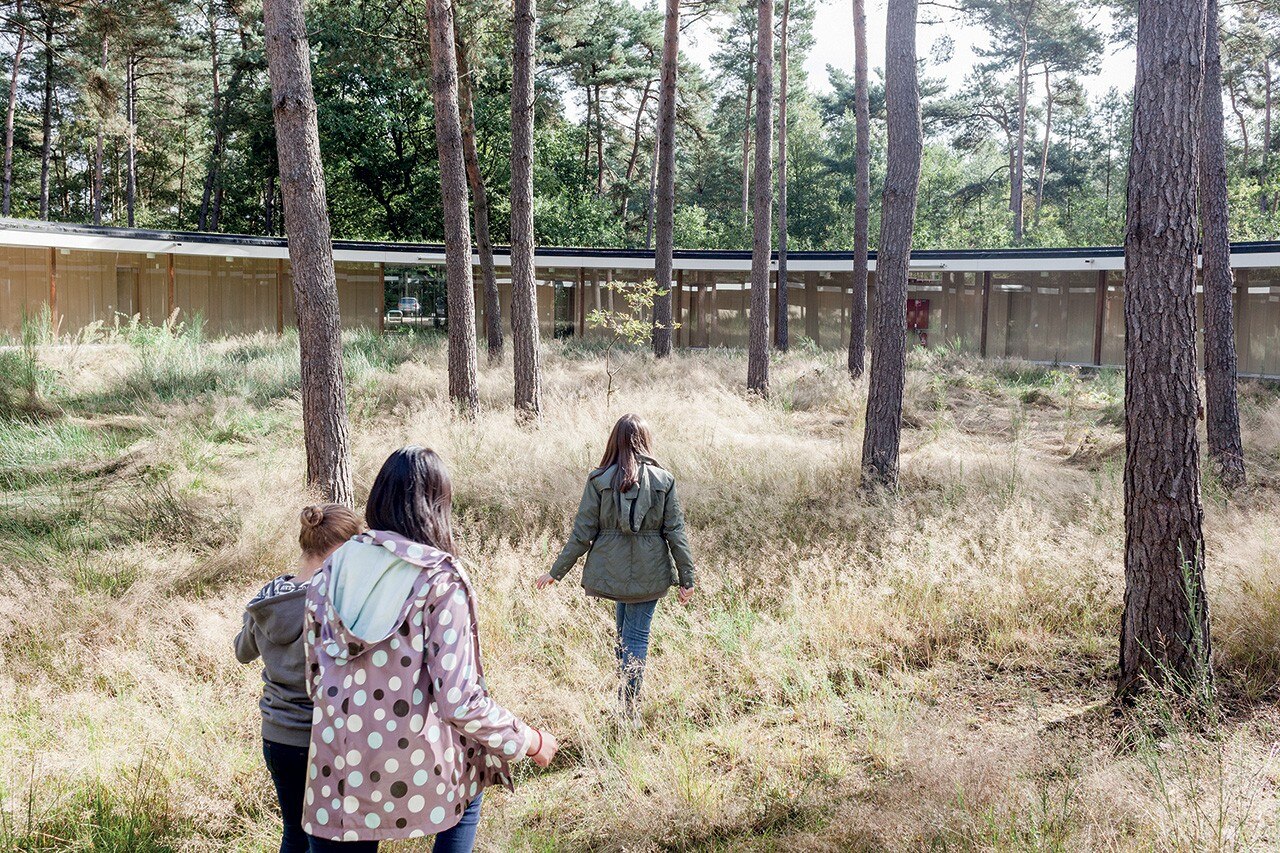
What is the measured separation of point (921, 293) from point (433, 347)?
51.2ft

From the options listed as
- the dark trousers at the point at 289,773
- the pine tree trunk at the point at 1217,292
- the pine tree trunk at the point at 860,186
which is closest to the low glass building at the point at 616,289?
the pine tree trunk at the point at 860,186

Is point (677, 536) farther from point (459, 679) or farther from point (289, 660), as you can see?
point (459, 679)

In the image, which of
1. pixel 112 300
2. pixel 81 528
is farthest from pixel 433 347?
pixel 81 528

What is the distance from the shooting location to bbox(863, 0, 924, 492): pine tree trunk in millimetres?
9039

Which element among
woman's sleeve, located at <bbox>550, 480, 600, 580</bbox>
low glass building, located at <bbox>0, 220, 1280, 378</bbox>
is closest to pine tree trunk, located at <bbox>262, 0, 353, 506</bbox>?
woman's sleeve, located at <bbox>550, 480, 600, 580</bbox>

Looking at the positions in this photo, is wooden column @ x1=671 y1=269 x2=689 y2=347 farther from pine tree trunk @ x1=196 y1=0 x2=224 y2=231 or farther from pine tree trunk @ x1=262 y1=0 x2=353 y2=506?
pine tree trunk @ x1=262 y1=0 x2=353 y2=506

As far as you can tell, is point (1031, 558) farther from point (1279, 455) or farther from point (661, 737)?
point (1279, 455)

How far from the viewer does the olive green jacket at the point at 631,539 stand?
15.4 ft

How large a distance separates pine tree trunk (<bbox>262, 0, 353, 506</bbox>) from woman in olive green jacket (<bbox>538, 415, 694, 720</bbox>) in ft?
11.0

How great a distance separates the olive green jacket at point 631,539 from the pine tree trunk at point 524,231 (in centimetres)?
734

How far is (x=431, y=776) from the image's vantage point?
94.2 inches

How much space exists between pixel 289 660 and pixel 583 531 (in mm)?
2091

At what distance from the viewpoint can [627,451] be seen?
4.69m

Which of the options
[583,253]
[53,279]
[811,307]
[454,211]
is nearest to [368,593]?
[454,211]
